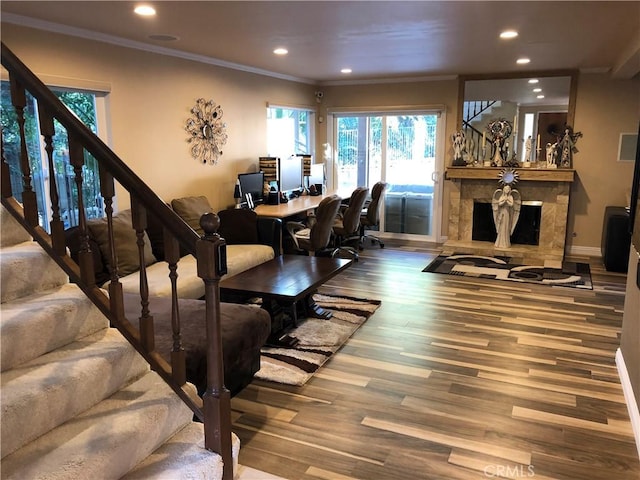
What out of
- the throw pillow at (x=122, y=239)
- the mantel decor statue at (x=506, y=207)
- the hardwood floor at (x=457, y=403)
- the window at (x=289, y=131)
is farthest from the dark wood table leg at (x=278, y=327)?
the mantel decor statue at (x=506, y=207)

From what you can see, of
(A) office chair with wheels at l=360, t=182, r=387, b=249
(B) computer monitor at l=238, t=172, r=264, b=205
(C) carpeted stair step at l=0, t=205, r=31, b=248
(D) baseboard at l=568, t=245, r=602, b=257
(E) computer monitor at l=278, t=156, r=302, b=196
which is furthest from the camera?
(A) office chair with wheels at l=360, t=182, r=387, b=249

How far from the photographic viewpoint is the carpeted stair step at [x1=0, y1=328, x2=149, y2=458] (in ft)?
5.43

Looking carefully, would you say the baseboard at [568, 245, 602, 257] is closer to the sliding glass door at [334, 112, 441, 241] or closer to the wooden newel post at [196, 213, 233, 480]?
the sliding glass door at [334, 112, 441, 241]

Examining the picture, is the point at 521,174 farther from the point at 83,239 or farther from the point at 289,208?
the point at 83,239

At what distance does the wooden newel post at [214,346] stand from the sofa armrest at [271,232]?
10.8 feet

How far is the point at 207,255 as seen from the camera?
1.82 m

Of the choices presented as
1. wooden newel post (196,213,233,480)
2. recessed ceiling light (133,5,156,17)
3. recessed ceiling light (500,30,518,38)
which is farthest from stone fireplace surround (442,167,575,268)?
wooden newel post (196,213,233,480)

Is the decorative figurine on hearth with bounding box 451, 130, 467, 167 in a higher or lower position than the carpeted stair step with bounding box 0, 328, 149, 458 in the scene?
higher

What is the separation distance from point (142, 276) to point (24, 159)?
709mm

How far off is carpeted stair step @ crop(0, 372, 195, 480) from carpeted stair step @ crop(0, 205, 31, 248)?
0.88m

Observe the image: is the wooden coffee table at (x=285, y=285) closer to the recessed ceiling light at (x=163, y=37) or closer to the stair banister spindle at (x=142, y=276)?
the stair banister spindle at (x=142, y=276)

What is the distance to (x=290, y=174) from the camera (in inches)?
261

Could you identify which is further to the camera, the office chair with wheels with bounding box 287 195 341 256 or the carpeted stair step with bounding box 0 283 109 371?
the office chair with wheels with bounding box 287 195 341 256

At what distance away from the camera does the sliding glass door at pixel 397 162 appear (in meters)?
7.46
